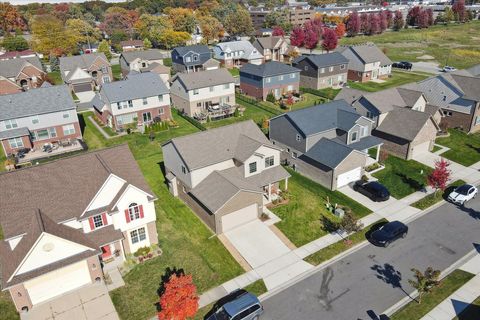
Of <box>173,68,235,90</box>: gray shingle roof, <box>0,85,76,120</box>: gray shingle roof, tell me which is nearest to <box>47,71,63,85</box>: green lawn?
<box>0,85,76,120</box>: gray shingle roof

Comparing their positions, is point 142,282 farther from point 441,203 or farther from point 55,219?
point 441,203

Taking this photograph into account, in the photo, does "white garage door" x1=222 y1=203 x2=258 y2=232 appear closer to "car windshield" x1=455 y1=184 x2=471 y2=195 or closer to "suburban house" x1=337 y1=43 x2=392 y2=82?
"car windshield" x1=455 y1=184 x2=471 y2=195

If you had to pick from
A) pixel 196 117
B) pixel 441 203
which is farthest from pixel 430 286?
pixel 196 117

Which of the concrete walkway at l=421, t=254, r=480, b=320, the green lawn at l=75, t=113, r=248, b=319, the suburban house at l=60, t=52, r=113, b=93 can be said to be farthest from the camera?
the suburban house at l=60, t=52, r=113, b=93

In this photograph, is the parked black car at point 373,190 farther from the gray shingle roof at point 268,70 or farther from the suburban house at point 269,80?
the gray shingle roof at point 268,70

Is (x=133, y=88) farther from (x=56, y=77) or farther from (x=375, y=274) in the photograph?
(x=375, y=274)

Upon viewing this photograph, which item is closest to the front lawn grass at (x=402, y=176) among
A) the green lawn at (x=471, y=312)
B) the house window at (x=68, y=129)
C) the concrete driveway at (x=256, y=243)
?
the green lawn at (x=471, y=312)

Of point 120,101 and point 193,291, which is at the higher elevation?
point 120,101
